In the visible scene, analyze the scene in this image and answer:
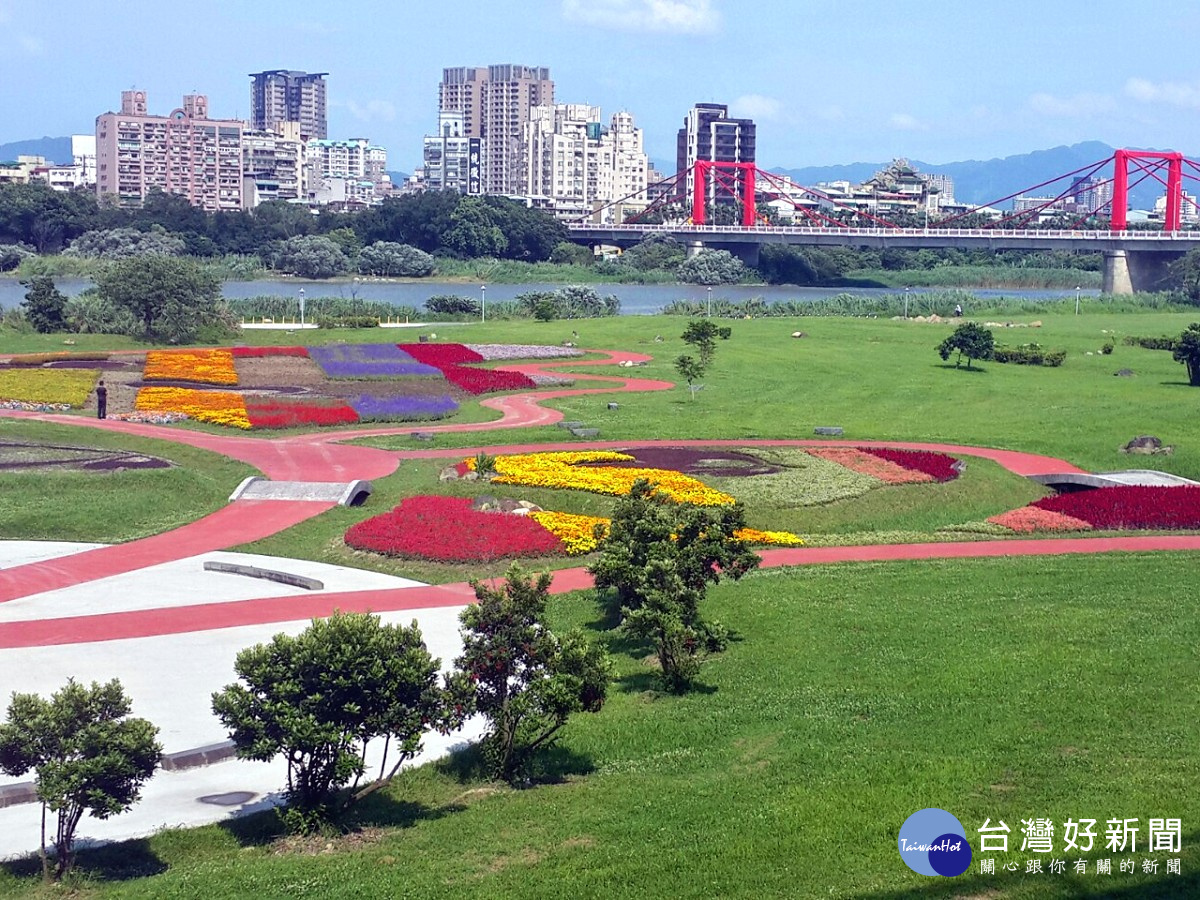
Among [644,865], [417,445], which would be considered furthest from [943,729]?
[417,445]

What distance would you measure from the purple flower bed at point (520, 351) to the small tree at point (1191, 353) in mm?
23253

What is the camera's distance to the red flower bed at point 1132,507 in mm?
29094

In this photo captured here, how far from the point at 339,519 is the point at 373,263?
103m

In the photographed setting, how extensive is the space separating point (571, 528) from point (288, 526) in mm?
5505

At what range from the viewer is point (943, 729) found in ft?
50.5

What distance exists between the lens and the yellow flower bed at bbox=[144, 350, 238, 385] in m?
49.9

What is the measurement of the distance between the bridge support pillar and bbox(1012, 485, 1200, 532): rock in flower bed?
302ft

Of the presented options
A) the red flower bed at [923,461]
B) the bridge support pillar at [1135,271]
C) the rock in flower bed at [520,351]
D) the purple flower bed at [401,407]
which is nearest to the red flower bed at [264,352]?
the rock in flower bed at [520,351]

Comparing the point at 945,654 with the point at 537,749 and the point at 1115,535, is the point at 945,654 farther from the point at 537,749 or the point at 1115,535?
the point at 1115,535

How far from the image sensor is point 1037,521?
96.0 ft

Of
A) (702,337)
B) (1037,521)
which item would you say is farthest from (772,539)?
(702,337)

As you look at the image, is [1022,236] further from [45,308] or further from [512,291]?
[45,308]

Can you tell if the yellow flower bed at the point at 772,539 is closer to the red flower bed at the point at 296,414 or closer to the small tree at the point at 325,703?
the small tree at the point at 325,703

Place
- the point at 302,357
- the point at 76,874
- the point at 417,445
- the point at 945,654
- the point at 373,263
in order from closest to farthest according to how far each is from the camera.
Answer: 1. the point at 76,874
2. the point at 945,654
3. the point at 417,445
4. the point at 302,357
5. the point at 373,263
